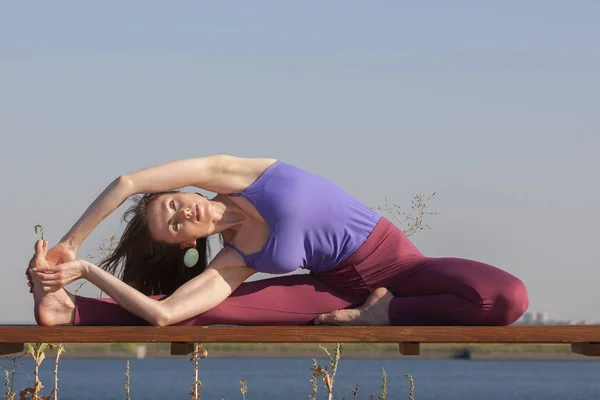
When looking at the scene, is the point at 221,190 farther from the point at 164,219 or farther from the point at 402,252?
the point at 402,252

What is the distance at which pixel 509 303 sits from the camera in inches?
188

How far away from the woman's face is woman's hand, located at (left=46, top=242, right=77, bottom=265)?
0.42 m

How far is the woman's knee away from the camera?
478 centimetres

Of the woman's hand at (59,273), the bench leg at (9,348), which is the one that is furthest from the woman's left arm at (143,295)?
the bench leg at (9,348)

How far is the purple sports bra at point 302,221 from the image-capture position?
15.9 ft

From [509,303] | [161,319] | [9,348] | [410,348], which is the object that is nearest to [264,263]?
[161,319]

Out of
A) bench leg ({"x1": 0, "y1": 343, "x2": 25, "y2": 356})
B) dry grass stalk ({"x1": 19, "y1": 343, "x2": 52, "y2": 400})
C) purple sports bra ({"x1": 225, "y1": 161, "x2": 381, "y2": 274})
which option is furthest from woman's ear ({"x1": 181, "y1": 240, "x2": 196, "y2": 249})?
dry grass stalk ({"x1": 19, "y1": 343, "x2": 52, "y2": 400})

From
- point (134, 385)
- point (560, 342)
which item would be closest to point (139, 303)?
point (560, 342)

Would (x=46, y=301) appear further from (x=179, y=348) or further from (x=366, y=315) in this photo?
(x=366, y=315)

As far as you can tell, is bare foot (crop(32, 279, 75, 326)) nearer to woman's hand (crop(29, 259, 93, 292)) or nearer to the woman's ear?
woman's hand (crop(29, 259, 93, 292))

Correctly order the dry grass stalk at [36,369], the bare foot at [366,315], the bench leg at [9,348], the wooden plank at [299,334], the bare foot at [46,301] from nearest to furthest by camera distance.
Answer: the wooden plank at [299,334]
the bare foot at [46,301]
the bench leg at [9,348]
the bare foot at [366,315]
the dry grass stalk at [36,369]

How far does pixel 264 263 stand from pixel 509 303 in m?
1.17

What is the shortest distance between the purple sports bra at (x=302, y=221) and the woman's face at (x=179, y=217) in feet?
0.61

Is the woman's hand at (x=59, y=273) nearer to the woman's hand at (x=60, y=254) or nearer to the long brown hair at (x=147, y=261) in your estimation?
the woman's hand at (x=60, y=254)
